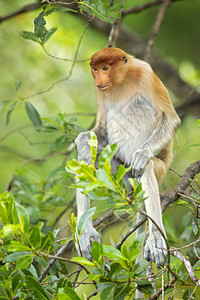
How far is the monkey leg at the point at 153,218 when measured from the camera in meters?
2.10

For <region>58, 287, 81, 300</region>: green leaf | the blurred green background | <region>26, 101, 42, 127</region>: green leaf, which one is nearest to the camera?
<region>58, 287, 81, 300</region>: green leaf

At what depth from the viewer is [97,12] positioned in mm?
2355

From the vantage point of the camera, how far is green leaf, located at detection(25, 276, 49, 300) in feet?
5.34

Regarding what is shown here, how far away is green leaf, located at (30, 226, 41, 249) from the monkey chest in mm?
1376

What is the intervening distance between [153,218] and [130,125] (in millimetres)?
903

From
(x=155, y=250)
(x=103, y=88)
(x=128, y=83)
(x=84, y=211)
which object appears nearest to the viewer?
(x=155, y=250)

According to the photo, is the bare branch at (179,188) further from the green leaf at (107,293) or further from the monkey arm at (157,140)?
the green leaf at (107,293)

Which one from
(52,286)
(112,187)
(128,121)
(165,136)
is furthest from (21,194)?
(112,187)

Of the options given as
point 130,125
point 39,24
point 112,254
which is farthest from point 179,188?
point 39,24

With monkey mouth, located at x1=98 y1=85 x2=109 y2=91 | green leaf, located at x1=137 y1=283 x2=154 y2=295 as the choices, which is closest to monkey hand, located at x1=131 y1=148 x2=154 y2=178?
monkey mouth, located at x1=98 y1=85 x2=109 y2=91

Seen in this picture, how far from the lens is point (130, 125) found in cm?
297

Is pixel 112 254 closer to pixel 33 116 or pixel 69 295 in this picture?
pixel 69 295

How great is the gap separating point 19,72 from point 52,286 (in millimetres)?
4483

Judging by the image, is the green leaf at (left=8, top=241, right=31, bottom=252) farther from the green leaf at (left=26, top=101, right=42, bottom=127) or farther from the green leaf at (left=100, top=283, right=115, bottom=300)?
the green leaf at (left=26, top=101, right=42, bottom=127)
